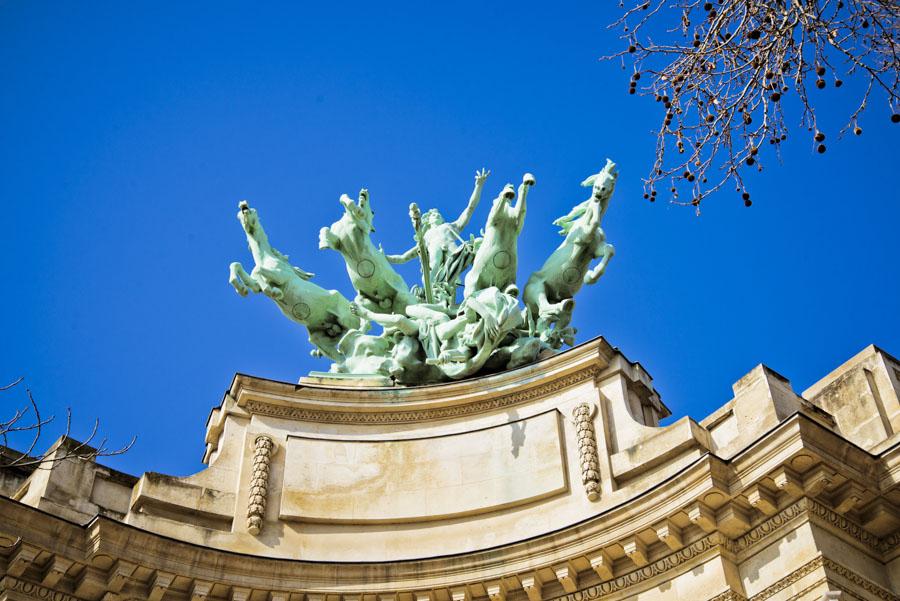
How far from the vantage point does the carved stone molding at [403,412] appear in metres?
19.8

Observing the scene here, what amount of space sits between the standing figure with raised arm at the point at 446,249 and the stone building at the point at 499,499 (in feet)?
9.69

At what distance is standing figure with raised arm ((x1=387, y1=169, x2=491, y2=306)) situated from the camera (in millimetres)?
23125

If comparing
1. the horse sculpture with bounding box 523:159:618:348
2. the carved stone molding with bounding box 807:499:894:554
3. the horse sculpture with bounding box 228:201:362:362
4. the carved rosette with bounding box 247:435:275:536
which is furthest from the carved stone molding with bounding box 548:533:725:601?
the horse sculpture with bounding box 228:201:362:362

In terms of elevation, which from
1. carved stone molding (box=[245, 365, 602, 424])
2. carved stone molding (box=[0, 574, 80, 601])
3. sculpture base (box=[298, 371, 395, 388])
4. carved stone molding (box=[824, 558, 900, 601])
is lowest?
carved stone molding (box=[824, 558, 900, 601])

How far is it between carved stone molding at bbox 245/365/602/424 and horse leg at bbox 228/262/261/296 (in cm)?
306

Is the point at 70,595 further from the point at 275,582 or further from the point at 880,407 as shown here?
the point at 880,407

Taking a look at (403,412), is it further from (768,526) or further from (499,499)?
(768,526)

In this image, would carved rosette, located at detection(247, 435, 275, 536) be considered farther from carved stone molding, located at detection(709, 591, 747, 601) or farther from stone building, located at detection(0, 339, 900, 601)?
carved stone molding, located at detection(709, 591, 747, 601)

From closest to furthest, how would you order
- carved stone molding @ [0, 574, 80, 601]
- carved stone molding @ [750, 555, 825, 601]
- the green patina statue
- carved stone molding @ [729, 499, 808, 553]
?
carved stone molding @ [750, 555, 825, 601] < carved stone molding @ [729, 499, 808, 553] < carved stone molding @ [0, 574, 80, 601] < the green patina statue

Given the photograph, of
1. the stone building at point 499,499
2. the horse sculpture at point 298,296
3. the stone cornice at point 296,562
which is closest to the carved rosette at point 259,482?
the stone building at point 499,499

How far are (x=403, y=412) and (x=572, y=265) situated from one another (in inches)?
142

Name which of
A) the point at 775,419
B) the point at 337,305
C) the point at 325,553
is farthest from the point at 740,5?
the point at 337,305

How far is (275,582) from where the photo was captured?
1764cm

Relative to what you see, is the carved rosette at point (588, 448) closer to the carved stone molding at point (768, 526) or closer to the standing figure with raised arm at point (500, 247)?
the carved stone molding at point (768, 526)
